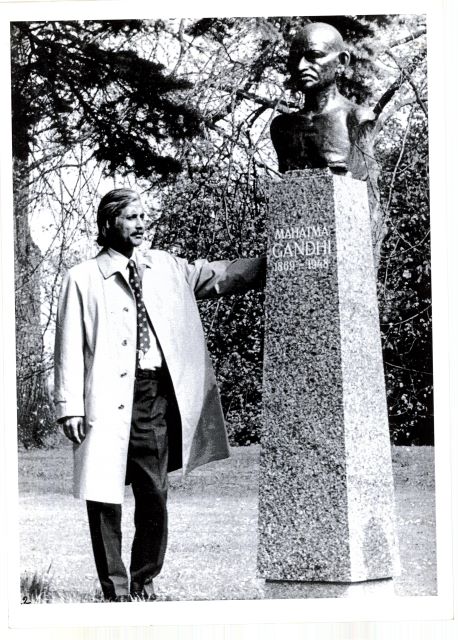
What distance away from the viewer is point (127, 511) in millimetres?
9883

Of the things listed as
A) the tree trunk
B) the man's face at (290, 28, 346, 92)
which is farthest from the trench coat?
the man's face at (290, 28, 346, 92)

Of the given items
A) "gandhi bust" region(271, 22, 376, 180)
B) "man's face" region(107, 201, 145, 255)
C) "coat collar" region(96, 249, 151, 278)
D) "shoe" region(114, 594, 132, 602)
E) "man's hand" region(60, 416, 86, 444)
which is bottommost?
"shoe" region(114, 594, 132, 602)

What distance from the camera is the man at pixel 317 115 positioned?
904cm

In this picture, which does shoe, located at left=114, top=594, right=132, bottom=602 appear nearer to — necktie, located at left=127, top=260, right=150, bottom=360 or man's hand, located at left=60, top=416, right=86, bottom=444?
man's hand, located at left=60, top=416, right=86, bottom=444

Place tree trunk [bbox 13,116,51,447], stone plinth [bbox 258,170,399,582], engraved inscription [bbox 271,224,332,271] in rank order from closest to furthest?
1. stone plinth [bbox 258,170,399,582]
2. engraved inscription [bbox 271,224,332,271]
3. tree trunk [bbox 13,116,51,447]

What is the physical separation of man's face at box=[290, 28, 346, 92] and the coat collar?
1479mm

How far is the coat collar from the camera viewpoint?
9.27m

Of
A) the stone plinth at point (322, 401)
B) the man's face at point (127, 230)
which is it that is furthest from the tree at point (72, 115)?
the stone plinth at point (322, 401)

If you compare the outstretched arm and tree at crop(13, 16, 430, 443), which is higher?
tree at crop(13, 16, 430, 443)

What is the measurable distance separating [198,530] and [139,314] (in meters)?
1.64

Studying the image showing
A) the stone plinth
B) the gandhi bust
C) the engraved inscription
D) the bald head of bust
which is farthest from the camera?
the bald head of bust

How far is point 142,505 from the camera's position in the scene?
9188 mm

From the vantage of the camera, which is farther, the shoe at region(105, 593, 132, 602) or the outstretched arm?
the outstretched arm

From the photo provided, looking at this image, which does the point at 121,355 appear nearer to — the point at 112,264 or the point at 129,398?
the point at 129,398
